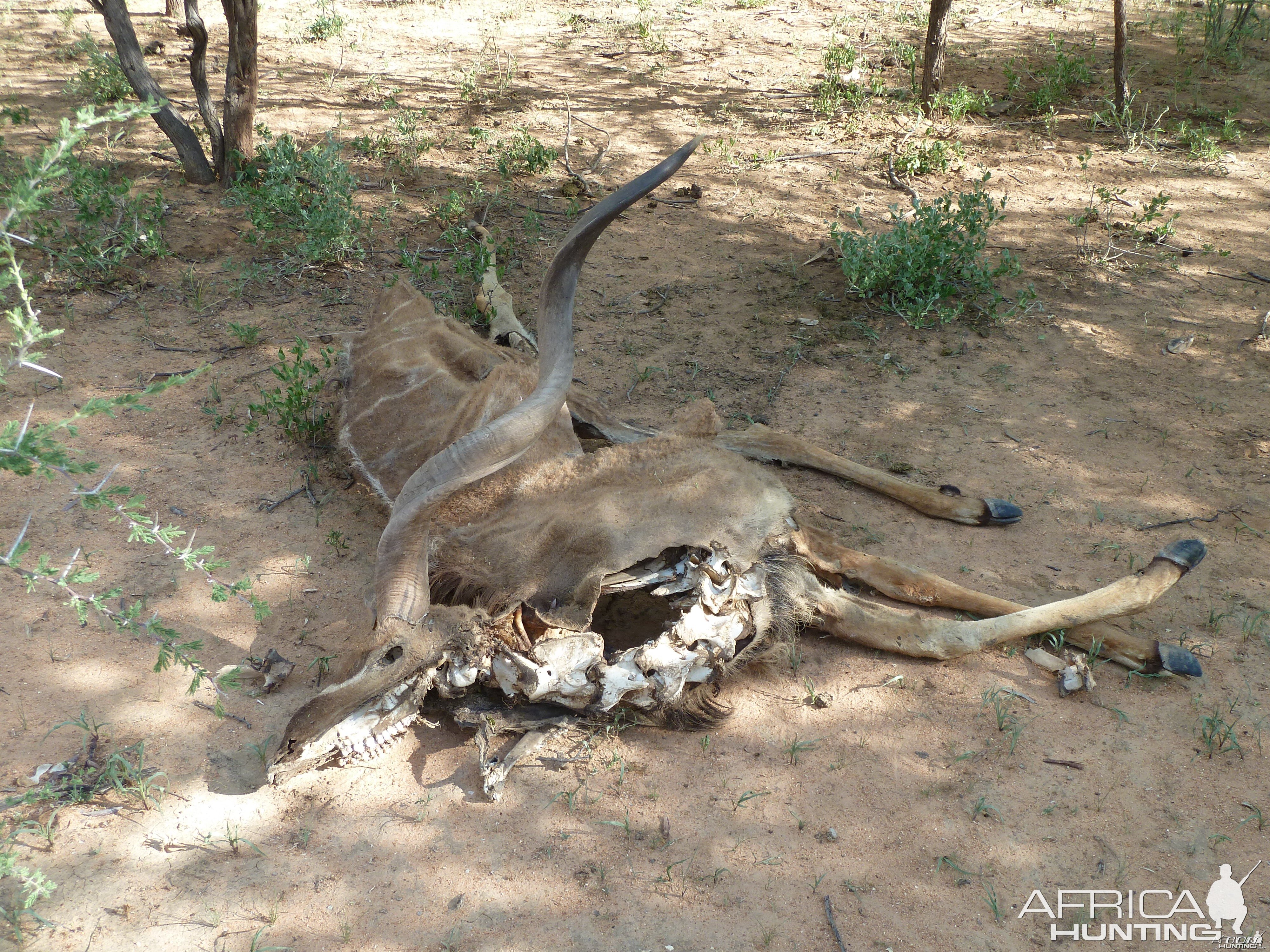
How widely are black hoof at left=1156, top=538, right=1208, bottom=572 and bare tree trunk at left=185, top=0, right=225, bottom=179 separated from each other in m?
6.56

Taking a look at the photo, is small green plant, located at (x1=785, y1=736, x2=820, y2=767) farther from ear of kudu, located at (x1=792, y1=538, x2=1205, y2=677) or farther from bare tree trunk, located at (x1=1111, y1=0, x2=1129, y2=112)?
bare tree trunk, located at (x1=1111, y1=0, x2=1129, y2=112)

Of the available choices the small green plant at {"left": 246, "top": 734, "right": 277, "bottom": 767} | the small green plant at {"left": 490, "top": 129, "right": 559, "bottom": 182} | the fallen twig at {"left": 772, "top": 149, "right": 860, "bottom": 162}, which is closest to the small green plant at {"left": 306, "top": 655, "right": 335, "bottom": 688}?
the small green plant at {"left": 246, "top": 734, "right": 277, "bottom": 767}

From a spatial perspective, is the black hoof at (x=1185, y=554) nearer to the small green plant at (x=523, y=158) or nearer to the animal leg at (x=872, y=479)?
the animal leg at (x=872, y=479)

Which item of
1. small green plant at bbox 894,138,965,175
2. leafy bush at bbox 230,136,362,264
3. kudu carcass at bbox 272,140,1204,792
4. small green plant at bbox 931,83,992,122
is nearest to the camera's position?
kudu carcass at bbox 272,140,1204,792

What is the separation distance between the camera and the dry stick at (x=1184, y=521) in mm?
4293

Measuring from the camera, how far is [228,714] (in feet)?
11.3

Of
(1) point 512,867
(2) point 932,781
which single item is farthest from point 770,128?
(1) point 512,867

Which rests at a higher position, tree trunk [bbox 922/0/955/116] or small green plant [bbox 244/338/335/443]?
tree trunk [bbox 922/0/955/116]

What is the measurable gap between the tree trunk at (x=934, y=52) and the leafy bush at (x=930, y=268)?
2364mm

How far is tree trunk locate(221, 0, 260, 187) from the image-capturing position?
629cm

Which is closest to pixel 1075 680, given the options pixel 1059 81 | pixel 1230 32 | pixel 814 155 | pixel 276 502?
pixel 276 502

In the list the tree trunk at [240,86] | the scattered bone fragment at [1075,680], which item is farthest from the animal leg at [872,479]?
the tree trunk at [240,86]

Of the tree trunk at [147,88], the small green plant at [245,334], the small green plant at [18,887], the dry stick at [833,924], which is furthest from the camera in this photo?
the tree trunk at [147,88]

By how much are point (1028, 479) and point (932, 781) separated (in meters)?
1.98
